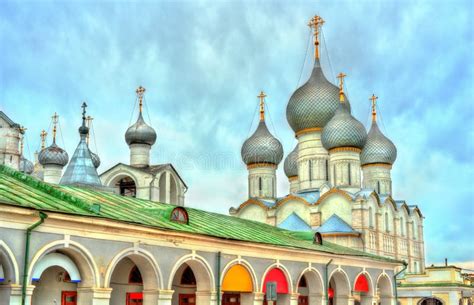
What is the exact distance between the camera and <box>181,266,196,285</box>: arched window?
2364cm

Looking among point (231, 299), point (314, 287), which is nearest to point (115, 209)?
point (231, 299)

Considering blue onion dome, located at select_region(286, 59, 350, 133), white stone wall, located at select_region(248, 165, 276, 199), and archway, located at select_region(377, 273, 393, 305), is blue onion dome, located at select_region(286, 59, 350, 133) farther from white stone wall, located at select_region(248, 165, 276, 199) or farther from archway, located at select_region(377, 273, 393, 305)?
archway, located at select_region(377, 273, 393, 305)

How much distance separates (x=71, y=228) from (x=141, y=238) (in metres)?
2.59

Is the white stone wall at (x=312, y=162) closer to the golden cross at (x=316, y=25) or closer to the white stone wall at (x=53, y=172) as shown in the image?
the golden cross at (x=316, y=25)

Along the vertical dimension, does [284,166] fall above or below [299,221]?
above

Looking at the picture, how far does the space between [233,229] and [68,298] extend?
758 cm

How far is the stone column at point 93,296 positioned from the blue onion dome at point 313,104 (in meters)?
40.1

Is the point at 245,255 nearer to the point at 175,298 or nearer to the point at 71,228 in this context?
the point at 175,298

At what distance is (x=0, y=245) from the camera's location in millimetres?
14992

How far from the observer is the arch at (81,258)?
16.4 meters

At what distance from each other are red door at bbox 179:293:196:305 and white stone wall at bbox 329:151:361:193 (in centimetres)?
2972

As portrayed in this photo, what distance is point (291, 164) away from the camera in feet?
208

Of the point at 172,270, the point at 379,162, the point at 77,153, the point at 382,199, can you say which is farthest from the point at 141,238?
the point at 379,162

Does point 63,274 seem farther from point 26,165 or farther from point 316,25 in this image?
point 316,25
